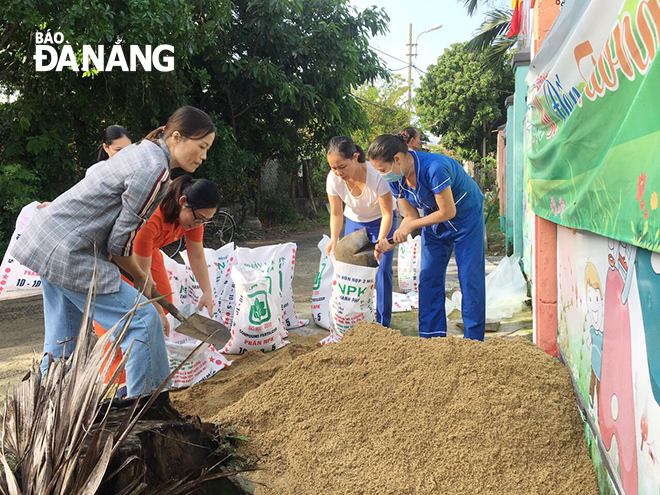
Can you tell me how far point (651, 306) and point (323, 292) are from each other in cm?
324

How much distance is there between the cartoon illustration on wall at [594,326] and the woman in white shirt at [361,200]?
1.76 m

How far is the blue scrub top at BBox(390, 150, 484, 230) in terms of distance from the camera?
315 centimetres

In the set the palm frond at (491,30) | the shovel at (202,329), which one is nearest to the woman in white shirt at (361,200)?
the shovel at (202,329)

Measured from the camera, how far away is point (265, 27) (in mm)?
9930

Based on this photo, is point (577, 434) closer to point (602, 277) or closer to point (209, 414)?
point (602, 277)

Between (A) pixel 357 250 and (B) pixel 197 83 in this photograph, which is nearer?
(A) pixel 357 250

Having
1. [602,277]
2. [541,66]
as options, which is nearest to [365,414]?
[602,277]

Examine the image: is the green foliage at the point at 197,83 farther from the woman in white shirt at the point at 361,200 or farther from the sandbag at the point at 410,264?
the sandbag at the point at 410,264

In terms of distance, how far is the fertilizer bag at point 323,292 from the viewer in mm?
4254

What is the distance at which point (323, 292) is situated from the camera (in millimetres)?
4285

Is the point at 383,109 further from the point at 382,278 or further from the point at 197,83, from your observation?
the point at 382,278

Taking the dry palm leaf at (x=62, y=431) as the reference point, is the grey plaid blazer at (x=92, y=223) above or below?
above

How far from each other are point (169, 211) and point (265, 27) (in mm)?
8144

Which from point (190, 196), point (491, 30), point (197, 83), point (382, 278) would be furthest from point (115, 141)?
point (491, 30)
